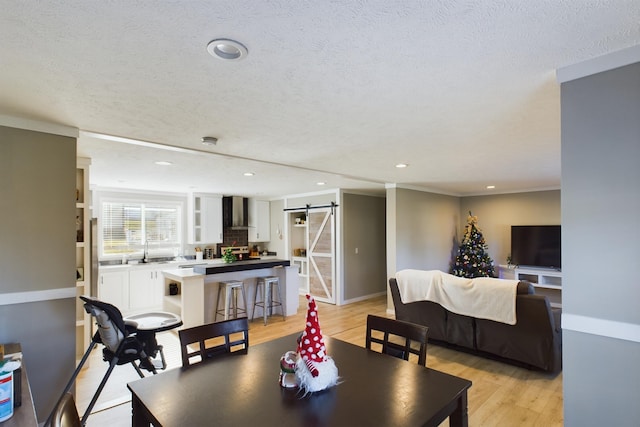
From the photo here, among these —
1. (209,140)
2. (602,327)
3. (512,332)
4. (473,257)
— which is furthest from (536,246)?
(209,140)

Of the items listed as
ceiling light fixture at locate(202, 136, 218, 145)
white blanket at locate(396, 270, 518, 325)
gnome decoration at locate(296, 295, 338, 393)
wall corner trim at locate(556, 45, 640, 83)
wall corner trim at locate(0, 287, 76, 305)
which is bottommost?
white blanket at locate(396, 270, 518, 325)

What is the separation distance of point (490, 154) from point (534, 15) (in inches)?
101

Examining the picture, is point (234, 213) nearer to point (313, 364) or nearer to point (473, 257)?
point (473, 257)

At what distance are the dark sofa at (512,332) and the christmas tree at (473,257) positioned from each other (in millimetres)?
2928

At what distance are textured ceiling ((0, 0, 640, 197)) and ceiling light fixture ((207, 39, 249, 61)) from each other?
1.3 inches

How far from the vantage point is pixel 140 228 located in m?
6.80

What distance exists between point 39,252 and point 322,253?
5072 millimetres

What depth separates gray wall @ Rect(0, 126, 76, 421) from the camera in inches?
93.0

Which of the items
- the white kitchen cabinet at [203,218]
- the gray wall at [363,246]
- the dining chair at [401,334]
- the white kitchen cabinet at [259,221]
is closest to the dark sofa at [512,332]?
the dining chair at [401,334]

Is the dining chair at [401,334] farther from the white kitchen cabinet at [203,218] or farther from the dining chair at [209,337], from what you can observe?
the white kitchen cabinet at [203,218]

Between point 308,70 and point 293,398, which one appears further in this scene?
point 308,70

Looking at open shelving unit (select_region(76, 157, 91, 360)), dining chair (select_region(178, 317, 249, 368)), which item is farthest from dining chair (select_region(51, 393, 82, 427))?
open shelving unit (select_region(76, 157, 91, 360))

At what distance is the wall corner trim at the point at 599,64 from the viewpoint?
157 cm

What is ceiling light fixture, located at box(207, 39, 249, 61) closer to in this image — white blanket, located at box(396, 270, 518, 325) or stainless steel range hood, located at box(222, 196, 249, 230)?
white blanket, located at box(396, 270, 518, 325)
